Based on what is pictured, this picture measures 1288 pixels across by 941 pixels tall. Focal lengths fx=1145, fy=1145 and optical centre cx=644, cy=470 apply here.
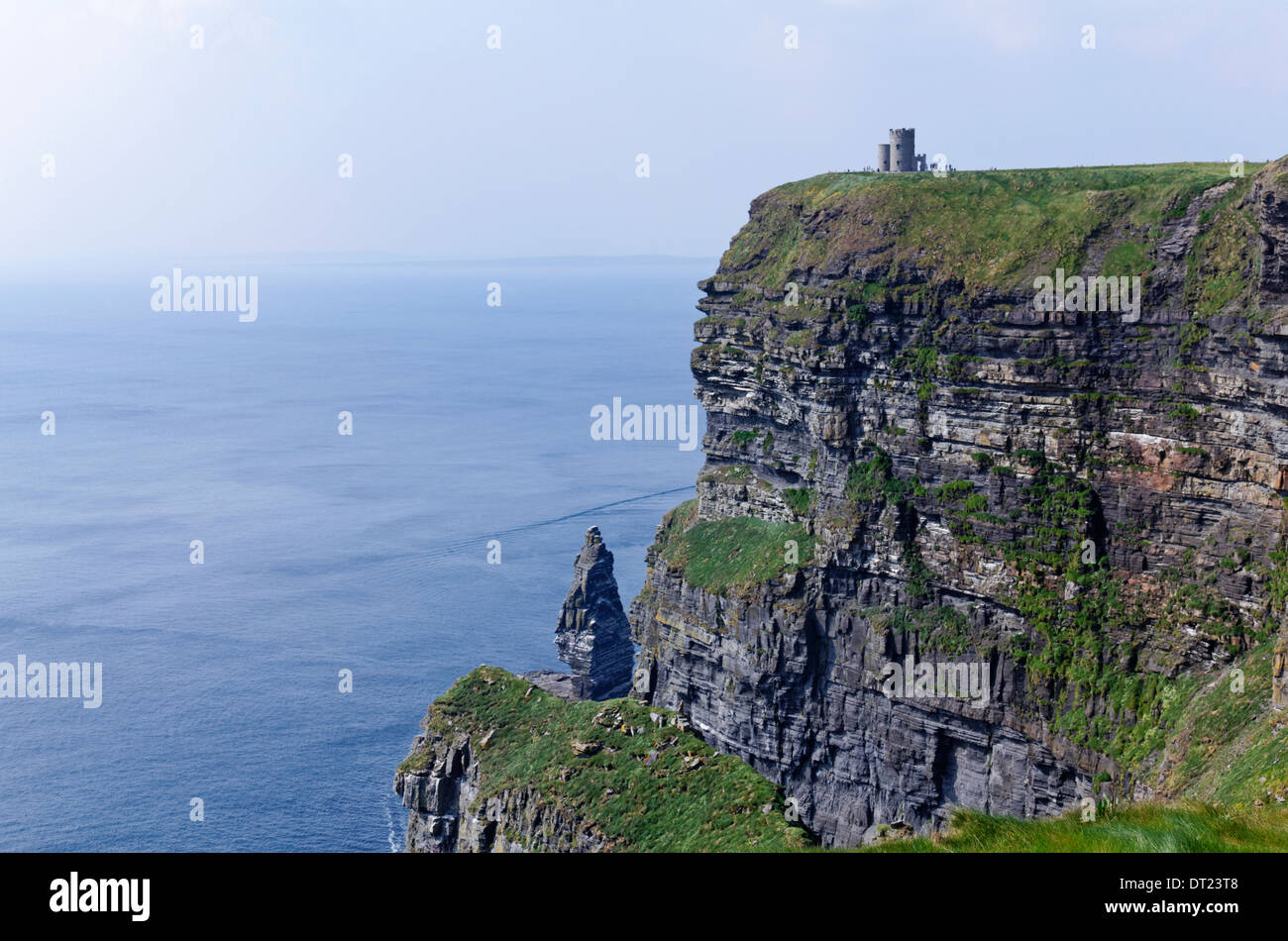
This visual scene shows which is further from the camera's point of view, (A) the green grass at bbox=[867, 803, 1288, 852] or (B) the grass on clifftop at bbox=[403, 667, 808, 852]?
(B) the grass on clifftop at bbox=[403, 667, 808, 852]

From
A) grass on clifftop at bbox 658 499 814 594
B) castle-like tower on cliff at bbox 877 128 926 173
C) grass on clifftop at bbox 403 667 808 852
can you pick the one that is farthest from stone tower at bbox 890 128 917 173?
grass on clifftop at bbox 403 667 808 852

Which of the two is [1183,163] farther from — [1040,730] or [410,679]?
[410,679]

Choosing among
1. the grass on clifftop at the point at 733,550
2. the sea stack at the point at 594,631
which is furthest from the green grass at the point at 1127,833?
the sea stack at the point at 594,631

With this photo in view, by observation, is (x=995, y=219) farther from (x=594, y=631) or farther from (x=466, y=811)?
(x=594, y=631)

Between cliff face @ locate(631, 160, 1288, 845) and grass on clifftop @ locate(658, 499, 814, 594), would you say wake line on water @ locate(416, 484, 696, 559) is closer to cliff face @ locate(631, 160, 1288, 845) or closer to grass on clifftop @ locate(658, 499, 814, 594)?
grass on clifftop @ locate(658, 499, 814, 594)

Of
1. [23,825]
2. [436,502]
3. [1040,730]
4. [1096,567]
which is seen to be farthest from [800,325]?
[436,502]

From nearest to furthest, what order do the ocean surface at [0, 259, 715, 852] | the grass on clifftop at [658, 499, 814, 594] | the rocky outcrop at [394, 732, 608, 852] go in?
the rocky outcrop at [394, 732, 608, 852] → the grass on clifftop at [658, 499, 814, 594] → the ocean surface at [0, 259, 715, 852]
